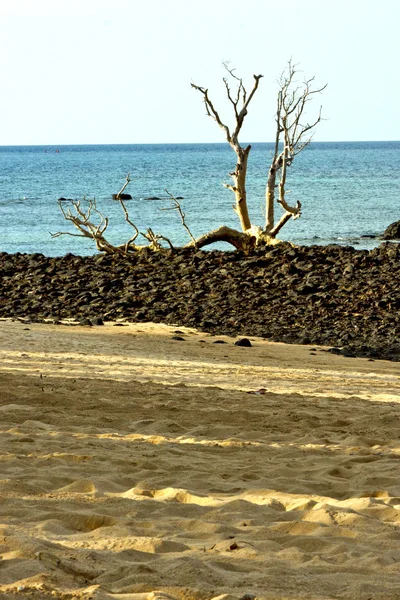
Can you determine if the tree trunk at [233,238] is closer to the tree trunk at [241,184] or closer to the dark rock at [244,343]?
the tree trunk at [241,184]

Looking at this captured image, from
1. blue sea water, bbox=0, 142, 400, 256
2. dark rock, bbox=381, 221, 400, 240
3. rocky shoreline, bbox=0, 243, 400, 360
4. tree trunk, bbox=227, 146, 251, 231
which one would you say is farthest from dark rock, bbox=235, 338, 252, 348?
dark rock, bbox=381, 221, 400, 240

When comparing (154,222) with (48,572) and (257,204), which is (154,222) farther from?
(48,572)

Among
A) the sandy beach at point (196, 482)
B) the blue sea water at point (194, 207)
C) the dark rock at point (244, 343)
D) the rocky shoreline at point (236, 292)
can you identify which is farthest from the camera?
the blue sea water at point (194, 207)

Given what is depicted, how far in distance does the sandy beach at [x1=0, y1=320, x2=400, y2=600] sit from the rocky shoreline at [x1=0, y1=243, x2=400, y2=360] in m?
4.06

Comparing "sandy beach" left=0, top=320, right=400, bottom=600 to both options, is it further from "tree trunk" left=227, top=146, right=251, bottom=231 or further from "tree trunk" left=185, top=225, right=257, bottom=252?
"tree trunk" left=227, top=146, right=251, bottom=231

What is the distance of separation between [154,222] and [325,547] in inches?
1380

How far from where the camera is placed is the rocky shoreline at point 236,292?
48.6ft

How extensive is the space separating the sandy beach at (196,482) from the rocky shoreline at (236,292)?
4060 millimetres

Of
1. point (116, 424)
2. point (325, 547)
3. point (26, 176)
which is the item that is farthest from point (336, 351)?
point (26, 176)

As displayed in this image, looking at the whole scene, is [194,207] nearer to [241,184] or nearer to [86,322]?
[241,184]

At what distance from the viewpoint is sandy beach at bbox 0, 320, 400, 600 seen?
3725 millimetres

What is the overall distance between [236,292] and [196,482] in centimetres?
1191

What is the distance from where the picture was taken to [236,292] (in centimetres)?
1730

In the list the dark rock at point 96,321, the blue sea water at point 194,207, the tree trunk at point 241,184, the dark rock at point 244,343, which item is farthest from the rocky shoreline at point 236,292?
the blue sea water at point 194,207
